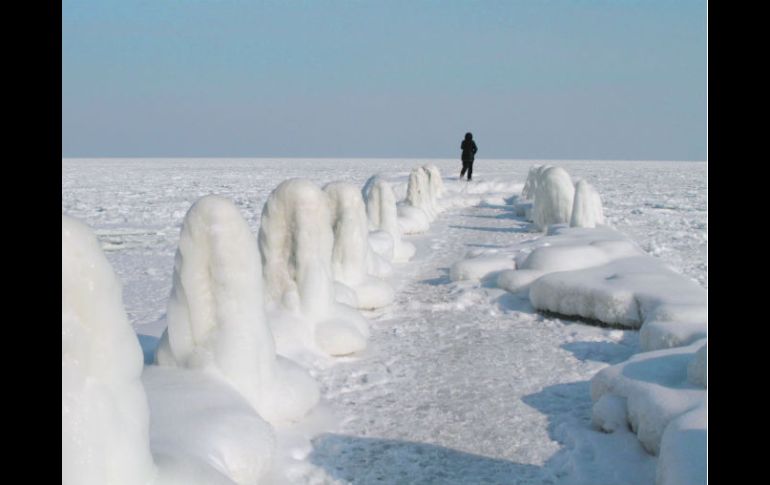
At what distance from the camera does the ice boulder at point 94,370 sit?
7.46ft

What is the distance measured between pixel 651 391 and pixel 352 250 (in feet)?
13.1

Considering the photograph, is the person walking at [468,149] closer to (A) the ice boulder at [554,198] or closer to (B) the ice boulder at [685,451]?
(A) the ice boulder at [554,198]

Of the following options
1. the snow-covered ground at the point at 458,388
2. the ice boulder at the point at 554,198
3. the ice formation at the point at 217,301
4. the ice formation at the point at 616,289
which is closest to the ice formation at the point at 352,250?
the snow-covered ground at the point at 458,388

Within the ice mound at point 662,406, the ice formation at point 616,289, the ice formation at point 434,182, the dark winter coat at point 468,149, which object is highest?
the dark winter coat at point 468,149

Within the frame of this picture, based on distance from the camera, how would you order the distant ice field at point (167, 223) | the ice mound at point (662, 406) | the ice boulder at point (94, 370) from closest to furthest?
the ice boulder at point (94, 370) → the ice mound at point (662, 406) → the distant ice field at point (167, 223)

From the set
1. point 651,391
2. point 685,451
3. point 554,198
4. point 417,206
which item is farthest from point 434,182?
point 685,451

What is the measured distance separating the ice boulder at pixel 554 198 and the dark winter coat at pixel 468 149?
10478 mm

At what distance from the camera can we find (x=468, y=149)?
24.4 meters

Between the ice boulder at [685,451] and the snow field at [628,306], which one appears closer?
the ice boulder at [685,451]

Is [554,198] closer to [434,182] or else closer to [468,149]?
[434,182]

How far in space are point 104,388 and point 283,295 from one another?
323 centimetres

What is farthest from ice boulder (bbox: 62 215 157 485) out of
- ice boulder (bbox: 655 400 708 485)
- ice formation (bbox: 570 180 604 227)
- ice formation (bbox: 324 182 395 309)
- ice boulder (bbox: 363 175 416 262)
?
ice formation (bbox: 570 180 604 227)

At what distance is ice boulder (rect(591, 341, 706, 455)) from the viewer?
3689 mm
